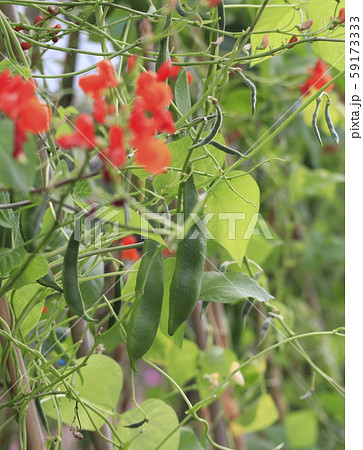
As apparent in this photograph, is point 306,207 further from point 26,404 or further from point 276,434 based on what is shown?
point 26,404

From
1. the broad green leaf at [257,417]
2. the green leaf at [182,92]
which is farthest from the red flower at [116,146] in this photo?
the broad green leaf at [257,417]

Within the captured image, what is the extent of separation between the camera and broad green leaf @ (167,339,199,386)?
2.75 feet

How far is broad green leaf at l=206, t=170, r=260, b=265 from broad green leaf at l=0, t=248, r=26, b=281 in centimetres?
16

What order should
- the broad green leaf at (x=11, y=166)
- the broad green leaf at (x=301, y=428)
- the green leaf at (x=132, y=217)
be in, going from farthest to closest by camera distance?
the broad green leaf at (x=301, y=428) < the green leaf at (x=132, y=217) < the broad green leaf at (x=11, y=166)

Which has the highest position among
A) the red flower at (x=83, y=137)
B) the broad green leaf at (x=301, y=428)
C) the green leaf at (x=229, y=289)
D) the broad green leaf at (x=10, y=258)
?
the red flower at (x=83, y=137)

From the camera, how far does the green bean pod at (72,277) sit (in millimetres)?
430

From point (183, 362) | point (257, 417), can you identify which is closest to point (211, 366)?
point (183, 362)

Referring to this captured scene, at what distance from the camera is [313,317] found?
4.84 feet

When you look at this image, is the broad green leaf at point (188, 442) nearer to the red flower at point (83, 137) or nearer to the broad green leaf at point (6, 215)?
the broad green leaf at point (6, 215)

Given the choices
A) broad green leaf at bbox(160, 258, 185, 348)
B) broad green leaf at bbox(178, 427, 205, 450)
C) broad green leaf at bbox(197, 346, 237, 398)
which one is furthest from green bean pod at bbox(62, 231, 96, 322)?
broad green leaf at bbox(197, 346, 237, 398)

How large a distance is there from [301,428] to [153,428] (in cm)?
81

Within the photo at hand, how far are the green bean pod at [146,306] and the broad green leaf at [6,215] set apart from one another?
4.0 inches
